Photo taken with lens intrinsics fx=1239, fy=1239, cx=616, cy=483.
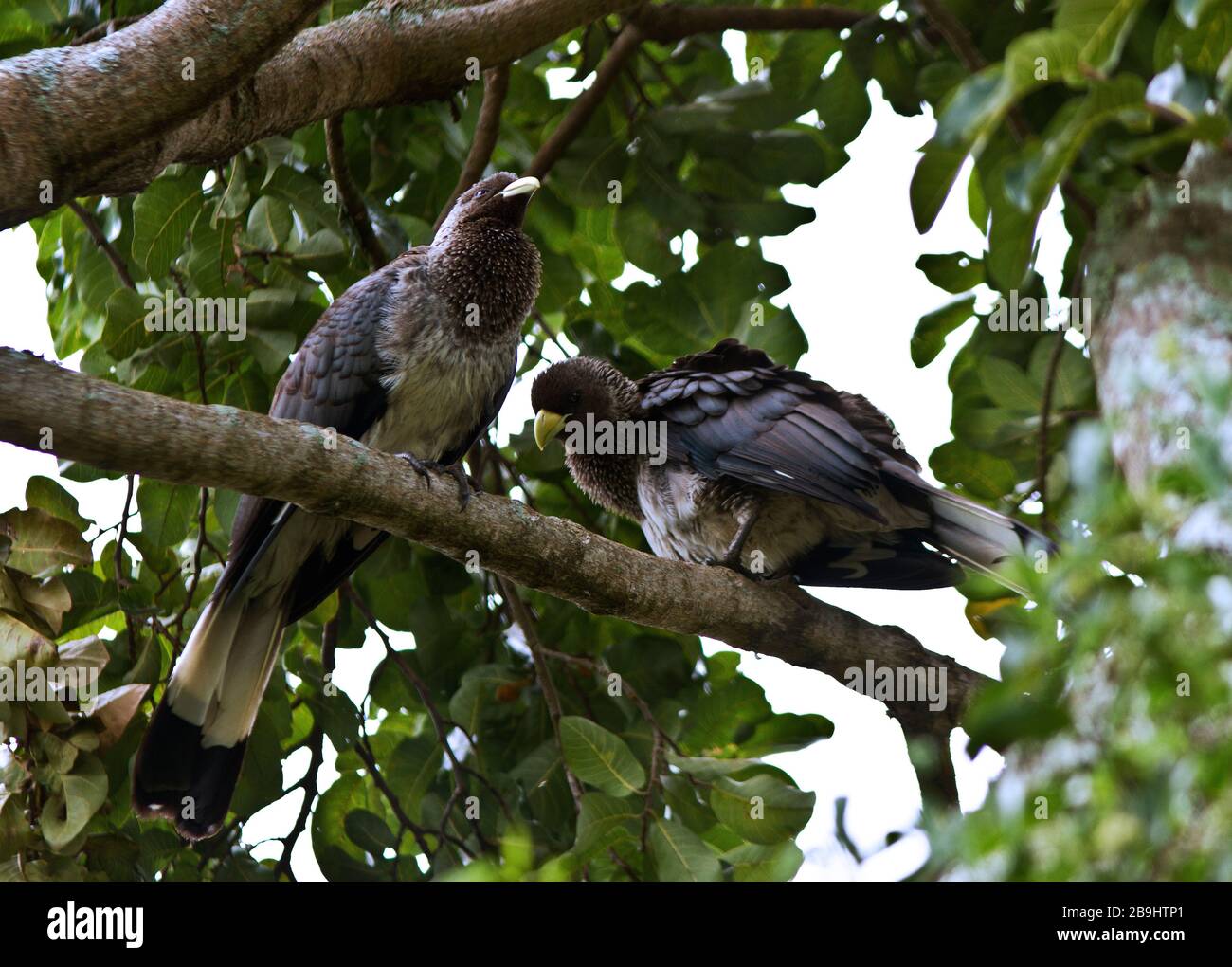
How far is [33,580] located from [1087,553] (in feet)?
9.14

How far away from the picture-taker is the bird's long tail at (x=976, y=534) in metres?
3.76

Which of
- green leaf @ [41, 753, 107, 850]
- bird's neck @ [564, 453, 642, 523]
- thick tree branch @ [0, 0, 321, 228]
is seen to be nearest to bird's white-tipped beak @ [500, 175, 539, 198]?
bird's neck @ [564, 453, 642, 523]

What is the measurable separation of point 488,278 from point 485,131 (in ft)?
1.80

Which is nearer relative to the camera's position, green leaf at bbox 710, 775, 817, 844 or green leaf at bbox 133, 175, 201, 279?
green leaf at bbox 710, 775, 817, 844

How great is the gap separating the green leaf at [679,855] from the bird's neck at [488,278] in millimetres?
1719

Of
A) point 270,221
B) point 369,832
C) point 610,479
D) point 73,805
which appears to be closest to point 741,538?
point 610,479

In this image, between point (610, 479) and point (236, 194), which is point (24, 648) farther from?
point (610, 479)

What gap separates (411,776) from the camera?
4352 mm

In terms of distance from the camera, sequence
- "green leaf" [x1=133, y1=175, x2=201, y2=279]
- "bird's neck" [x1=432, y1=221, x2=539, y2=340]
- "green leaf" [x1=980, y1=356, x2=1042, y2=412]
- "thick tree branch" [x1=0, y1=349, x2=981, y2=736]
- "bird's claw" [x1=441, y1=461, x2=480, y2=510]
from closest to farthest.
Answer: "thick tree branch" [x1=0, y1=349, x2=981, y2=736]
"bird's claw" [x1=441, y1=461, x2=480, y2=510]
"green leaf" [x1=980, y1=356, x2=1042, y2=412]
"green leaf" [x1=133, y1=175, x2=201, y2=279]
"bird's neck" [x1=432, y1=221, x2=539, y2=340]

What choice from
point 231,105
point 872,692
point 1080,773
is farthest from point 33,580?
point 1080,773

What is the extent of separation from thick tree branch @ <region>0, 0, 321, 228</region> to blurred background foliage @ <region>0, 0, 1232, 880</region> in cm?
106

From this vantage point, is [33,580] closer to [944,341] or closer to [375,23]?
[375,23]

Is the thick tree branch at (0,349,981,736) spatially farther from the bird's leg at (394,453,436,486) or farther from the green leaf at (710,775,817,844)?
the green leaf at (710,775,817,844)

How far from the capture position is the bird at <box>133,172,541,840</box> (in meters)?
3.72
